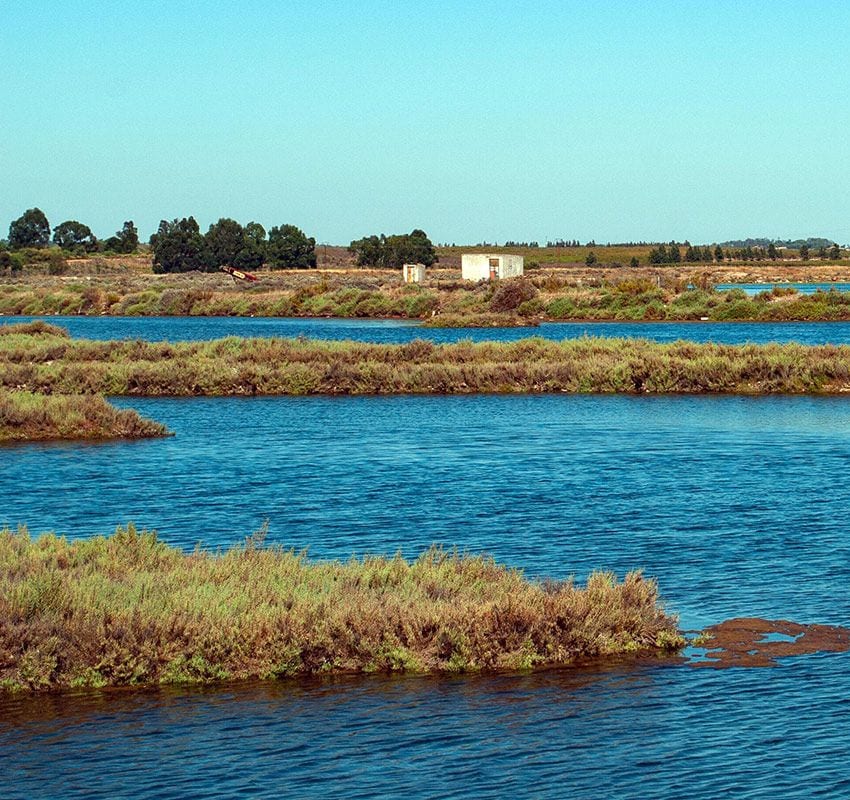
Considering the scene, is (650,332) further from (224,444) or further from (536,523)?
(536,523)

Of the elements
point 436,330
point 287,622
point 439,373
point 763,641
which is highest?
point 287,622

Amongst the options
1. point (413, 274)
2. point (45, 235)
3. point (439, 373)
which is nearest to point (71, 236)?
point (45, 235)

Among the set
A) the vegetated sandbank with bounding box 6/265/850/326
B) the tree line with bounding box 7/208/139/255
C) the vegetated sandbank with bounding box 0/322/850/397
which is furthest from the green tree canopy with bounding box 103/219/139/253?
the vegetated sandbank with bounding box 0/322/850/397

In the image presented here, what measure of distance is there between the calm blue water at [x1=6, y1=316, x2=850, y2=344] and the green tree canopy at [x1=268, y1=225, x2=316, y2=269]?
202ft

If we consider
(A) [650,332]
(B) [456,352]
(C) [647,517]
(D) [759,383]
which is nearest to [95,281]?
(A) [650,332]

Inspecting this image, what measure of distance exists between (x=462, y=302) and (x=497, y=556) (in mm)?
71856

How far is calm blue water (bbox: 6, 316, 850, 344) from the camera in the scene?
65562 millimetres

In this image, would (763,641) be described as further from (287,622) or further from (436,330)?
(436,330)

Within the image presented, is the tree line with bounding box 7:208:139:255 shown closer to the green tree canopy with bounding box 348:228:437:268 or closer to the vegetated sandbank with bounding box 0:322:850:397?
the green tree canopy with bounding box 348:228:437:268

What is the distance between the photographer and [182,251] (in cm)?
15288

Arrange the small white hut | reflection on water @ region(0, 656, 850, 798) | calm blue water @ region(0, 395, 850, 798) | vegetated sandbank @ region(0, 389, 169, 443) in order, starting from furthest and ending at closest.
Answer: the small white hut, vegetated sandbank @ region(0, 389, 169, 443), calm blue water @ region(0, 395, 850, 798), reflection on water @ region(0, 656, 850, 798)

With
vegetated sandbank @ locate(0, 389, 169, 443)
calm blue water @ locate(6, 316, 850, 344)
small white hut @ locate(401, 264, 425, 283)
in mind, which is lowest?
calm blue water @ locate(6, 316, 850, 344)

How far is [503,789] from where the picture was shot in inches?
382

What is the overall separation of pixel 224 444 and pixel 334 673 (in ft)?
56.4
